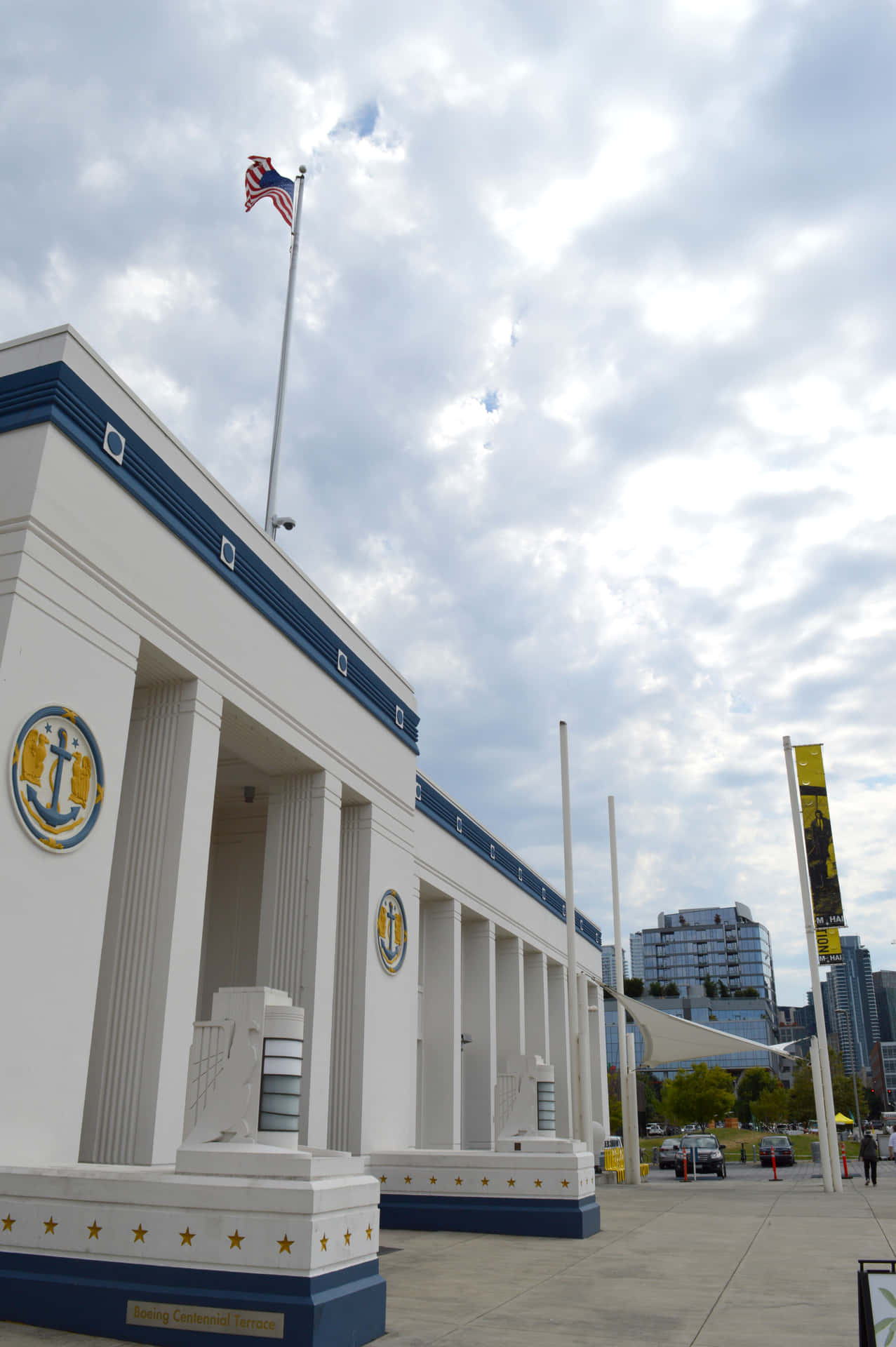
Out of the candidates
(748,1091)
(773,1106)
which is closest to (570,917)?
(773,1106)

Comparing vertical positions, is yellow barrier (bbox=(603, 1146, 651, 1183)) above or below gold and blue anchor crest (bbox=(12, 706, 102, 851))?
below

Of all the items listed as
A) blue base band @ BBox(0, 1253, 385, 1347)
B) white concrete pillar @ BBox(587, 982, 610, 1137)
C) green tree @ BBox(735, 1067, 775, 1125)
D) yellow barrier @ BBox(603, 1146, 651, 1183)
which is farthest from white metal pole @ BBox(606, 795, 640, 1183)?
green tree @ BBox(735, 1067, 775, 1125)

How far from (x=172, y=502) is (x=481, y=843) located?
1820cm

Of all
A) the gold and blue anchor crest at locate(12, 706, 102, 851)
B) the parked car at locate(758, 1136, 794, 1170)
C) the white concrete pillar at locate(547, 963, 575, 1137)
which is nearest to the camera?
the gold and blue anchor crest at locate(12, 706, 102, 851)

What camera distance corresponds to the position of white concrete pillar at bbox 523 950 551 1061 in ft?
112

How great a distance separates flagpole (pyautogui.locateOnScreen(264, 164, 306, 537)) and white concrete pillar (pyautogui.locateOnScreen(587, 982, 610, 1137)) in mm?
29395

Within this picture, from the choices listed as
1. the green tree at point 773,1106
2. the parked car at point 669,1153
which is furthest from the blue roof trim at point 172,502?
the green tree at point 773,1106

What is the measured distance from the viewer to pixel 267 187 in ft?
67.6

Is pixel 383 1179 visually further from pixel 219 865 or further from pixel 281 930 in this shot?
pixel 219 865

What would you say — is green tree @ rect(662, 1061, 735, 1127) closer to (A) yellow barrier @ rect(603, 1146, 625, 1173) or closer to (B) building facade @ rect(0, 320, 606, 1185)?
(A) yellow barrier @ rect(603, 1146, 625, 1173)

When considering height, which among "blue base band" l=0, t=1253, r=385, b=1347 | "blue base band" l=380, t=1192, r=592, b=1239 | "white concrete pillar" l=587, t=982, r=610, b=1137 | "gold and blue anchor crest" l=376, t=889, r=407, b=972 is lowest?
"blue base band" l=380, t=1192, r=592, b=1239

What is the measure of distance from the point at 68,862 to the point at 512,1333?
6.31 m

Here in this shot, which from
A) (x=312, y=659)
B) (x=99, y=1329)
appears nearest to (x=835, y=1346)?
(x=99, y=1329)

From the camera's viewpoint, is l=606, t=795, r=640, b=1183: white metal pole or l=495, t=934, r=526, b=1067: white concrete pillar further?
l=495, t=934, r=526, b=1067: white concrete pillar
